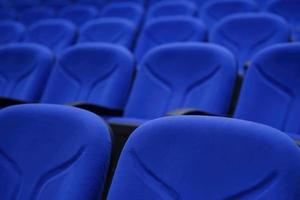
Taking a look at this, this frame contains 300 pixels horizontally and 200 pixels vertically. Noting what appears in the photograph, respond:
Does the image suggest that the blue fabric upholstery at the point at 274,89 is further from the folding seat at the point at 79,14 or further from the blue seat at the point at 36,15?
the blue seat at the point at 36,15

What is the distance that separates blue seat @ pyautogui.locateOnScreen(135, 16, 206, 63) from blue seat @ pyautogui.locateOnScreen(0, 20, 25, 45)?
46cm

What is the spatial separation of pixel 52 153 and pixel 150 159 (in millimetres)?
107

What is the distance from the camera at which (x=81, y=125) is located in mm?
375

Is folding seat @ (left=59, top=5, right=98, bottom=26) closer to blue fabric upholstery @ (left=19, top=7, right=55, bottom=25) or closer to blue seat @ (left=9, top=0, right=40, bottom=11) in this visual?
blue fabric upholstery @ (left=19, top=7, right=55, bottom=25)

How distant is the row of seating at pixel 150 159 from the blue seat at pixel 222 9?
0.83 meters

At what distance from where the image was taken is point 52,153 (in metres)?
0.38

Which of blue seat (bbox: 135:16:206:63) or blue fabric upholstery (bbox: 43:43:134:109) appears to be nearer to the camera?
blue fabric upholstery (bbox: 43:43:134:109)

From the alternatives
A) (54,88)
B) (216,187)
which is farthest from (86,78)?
(216,187)

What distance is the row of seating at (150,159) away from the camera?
30cm

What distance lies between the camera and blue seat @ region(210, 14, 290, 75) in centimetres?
81

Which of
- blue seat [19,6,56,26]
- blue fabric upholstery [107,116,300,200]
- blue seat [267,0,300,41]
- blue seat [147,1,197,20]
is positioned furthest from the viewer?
blue seat [19,6,56,26]

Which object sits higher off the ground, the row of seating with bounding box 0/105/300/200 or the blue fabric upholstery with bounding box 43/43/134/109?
the row of seating with bounding box 0/105/300/200

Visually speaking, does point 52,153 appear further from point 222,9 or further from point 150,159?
point 222,9

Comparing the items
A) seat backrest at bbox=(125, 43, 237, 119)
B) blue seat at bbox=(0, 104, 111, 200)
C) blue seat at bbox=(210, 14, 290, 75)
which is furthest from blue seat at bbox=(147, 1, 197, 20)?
blue seat at bbox=(0, 104, 111, 200)
